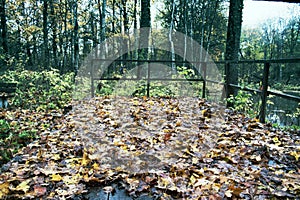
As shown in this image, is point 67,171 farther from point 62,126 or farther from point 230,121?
point 230,121

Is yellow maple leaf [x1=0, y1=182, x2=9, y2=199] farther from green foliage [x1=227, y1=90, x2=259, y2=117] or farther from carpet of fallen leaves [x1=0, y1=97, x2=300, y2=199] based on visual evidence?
green foliage [x1=227, y1=90, x2=259, y2=117]

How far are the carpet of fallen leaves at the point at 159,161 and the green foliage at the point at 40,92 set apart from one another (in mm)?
2471

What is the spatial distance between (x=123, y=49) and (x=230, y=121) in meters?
17.5

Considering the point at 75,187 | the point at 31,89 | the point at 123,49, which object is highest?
the point at 123,49

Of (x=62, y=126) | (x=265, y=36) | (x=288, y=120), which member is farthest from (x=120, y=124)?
(x=265, y=36)

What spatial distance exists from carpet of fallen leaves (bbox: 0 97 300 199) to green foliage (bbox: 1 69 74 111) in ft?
8.11

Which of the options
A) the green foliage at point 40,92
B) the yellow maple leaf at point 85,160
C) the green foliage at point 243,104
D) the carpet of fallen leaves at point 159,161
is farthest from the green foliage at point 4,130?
the green foliage at point 243,104

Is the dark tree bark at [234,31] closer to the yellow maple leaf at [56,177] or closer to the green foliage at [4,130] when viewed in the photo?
the green foliage at [4,130]

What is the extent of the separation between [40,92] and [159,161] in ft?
17.2

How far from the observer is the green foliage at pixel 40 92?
5.83 metres

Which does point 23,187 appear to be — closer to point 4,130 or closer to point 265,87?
point 4,130

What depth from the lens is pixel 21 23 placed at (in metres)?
15.5

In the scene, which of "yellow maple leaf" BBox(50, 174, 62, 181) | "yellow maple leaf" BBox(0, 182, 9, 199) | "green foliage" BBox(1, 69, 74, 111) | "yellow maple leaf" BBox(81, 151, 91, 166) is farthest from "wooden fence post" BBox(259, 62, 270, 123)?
"green foliage" BBox(1, 69, 74, 111)

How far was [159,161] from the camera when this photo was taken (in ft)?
7.39
